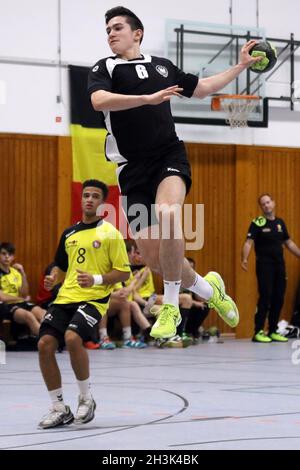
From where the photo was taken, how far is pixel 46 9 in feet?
56.2

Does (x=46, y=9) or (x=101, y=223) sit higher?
(x=46, y=9)

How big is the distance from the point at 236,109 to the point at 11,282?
5.23 m

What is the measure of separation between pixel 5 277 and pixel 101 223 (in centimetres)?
679

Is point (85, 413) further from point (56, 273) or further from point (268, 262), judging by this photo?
point (268, 262)

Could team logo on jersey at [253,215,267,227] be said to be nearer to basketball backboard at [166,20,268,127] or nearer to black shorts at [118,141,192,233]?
basketball backboard at [166,20,268,127]

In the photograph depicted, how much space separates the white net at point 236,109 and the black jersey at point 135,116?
34.4 feet

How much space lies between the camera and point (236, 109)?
57.5 feet

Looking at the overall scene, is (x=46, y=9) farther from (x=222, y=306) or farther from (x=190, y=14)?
(x=222, y=306)

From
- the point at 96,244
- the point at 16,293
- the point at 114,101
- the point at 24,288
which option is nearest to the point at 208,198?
the point at 24,288

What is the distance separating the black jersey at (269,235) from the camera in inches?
672

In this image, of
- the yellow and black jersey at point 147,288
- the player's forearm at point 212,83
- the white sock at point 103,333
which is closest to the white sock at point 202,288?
the player's forearm at point 212,83

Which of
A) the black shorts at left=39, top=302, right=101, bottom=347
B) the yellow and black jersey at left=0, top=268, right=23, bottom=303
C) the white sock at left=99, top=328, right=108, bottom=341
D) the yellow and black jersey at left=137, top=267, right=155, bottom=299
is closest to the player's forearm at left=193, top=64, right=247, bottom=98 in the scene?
the black shorts at left=39, top=302, right=101, bottom=347
